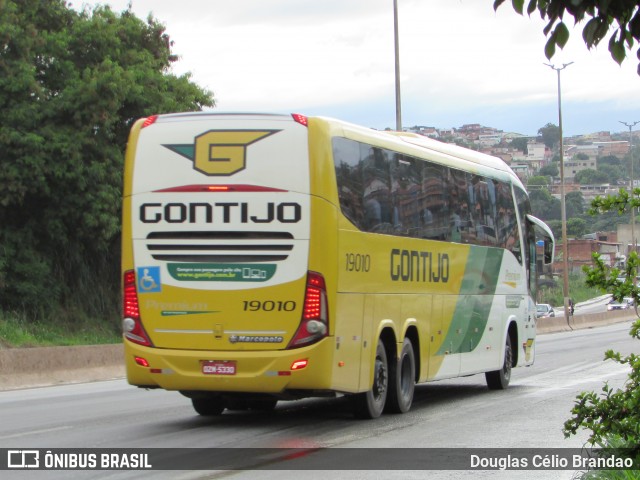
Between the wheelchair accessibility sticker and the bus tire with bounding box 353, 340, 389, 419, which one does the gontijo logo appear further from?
the bus tire with bounding box 353, 340, 389, 419

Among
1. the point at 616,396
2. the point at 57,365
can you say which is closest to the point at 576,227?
the point at 57,365

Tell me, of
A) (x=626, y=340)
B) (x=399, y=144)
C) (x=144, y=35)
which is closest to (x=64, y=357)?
(x=399, y=144)

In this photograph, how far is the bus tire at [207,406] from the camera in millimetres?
15000

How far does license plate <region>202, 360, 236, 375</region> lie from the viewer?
12891 millimetres

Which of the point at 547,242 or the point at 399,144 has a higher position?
the point at 399,144

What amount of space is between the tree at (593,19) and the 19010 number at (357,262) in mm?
7117

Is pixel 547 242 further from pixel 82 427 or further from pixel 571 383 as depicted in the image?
pixel 82 427

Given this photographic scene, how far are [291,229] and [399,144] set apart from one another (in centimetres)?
331

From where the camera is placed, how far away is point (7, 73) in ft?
104

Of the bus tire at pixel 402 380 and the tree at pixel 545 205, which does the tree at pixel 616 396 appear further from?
the tree at pixel 545 205

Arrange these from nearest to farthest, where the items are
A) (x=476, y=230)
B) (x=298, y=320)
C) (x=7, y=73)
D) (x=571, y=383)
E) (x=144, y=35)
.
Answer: (x=298, y=320)
(x=476, y=230)
(x=571, y=383)
(x=7, y=73)
(x=144, y=35)

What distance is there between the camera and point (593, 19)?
635cm

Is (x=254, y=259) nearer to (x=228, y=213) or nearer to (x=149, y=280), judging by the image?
(x=228, y=213)

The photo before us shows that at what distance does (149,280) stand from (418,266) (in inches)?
170
